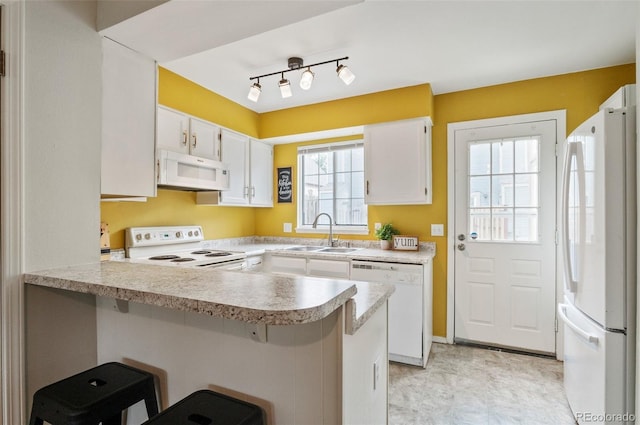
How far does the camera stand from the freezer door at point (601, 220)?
1.53 m

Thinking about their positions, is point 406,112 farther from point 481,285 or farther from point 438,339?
point 438,339

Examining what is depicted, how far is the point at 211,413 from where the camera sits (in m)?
0.93

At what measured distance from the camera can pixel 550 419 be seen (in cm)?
193

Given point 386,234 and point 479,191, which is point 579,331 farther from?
point 386,234

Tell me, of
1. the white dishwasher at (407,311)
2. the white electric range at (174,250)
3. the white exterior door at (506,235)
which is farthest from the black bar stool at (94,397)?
the white exterior door at (506,235)

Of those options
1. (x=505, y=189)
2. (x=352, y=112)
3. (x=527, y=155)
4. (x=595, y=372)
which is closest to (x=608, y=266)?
(x=595, y=372)

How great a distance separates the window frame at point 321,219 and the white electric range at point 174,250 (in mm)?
1098

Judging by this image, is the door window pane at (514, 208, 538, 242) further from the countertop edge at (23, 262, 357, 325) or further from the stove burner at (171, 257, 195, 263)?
the stove burner at (171, 257, 195, 263)

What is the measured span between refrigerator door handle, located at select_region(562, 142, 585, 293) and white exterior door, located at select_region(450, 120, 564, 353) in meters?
0.90

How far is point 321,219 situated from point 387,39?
A: 7.00 ft

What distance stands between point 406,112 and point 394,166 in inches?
20.6

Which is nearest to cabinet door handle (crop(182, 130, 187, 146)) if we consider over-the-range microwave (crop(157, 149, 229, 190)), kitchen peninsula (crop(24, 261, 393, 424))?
over-the-range microwave (crop(157, 149, 229, 190))

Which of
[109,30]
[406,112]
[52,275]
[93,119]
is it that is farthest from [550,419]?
[109,30]

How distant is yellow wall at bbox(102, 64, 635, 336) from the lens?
265 cm
